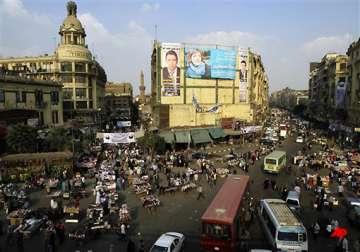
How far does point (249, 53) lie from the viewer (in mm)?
63969

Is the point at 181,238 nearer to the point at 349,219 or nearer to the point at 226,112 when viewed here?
the point at 349,219

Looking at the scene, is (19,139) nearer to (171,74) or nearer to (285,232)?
(285,232)

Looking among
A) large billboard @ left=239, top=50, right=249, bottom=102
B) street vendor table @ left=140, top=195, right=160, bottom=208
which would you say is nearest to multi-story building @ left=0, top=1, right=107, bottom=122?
large billboard @ left=239, top=50, right=249, bottom=102

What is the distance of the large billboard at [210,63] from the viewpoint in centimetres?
5584

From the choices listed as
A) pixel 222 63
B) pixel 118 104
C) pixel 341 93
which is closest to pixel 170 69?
pixel 222 63

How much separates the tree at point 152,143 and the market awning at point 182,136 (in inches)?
218

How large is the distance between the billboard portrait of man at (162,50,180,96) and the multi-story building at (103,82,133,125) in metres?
33.5

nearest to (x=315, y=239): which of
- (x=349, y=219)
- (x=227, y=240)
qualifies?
(x=349, y=219)

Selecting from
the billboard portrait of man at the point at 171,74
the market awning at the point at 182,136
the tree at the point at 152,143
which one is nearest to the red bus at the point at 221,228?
the tree at the point at 152,143

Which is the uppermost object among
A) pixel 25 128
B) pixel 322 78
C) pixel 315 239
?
pixel 322 78

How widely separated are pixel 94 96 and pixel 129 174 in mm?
36575

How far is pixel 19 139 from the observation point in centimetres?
3219

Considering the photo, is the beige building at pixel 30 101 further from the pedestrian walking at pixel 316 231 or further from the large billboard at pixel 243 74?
the pedestrian walking at pixel 316 231

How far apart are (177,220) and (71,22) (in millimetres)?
55536
